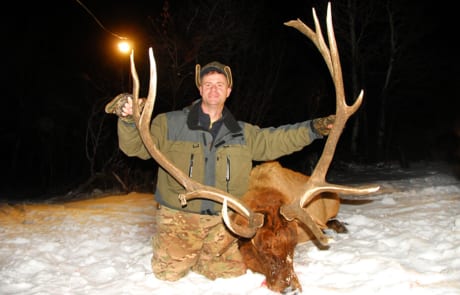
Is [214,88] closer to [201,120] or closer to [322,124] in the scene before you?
[201,120]

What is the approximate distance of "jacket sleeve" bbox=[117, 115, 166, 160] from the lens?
12.3 ft

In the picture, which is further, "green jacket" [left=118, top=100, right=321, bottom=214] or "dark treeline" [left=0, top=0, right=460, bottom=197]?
"dark treeline" [left=0, top=0, right=460, bottom=197]

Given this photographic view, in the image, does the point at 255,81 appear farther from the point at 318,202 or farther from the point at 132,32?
the point at 318,202

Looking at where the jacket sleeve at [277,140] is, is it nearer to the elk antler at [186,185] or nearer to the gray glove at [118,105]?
the elk antler at [186,185]

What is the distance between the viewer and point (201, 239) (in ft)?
13.6

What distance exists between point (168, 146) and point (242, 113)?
31.4ft

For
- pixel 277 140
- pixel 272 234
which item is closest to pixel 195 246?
pixel 272 234

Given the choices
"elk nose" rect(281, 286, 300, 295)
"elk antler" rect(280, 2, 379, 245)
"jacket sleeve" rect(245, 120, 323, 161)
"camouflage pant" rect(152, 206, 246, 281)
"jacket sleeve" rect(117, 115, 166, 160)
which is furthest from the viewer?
"jacket sleeve" rect(245, 120, 323, 161)

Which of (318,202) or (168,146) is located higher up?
(168,146)

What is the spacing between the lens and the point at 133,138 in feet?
12.6

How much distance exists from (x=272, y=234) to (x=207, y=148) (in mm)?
1026

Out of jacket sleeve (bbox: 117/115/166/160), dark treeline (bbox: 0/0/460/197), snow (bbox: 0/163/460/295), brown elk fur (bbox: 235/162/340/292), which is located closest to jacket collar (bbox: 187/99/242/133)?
jacket sleeve (bbox: 117/115/166/160)

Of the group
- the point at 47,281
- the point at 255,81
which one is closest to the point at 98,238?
the point at 47,281

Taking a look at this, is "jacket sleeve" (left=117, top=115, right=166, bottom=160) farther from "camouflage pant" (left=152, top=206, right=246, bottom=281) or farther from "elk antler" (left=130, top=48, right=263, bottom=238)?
"camouflage pant" (left=152, top=206, right=246, bottom=281)
